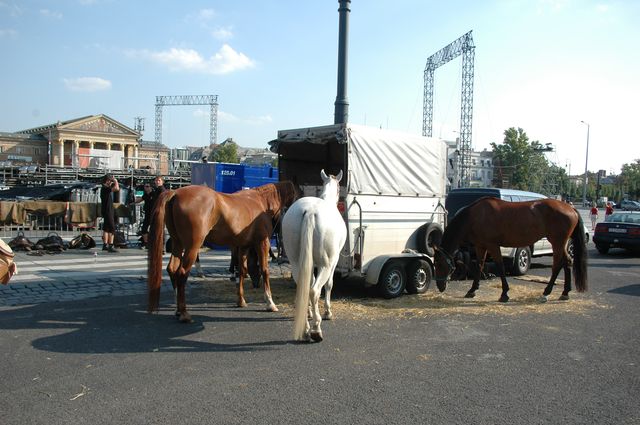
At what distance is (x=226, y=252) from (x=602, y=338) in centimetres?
1015

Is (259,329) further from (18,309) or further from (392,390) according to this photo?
(18,309)

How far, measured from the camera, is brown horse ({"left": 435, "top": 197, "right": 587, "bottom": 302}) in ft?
26.7

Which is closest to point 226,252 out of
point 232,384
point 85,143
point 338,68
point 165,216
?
point 338,68

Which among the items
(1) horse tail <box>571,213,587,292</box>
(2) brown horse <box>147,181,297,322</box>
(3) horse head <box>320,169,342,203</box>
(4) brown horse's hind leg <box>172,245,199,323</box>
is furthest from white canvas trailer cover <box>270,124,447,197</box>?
(4) brown horse's hind leg <box>172,245,199,323</box>

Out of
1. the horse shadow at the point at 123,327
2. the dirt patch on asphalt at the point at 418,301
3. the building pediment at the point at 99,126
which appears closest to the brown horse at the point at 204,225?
the horse shadow at the point at 123,327

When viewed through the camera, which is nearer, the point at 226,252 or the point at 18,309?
the point at 18,309

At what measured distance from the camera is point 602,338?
5.85 meters

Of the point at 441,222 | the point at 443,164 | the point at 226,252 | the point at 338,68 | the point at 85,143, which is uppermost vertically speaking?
the point at 85,143

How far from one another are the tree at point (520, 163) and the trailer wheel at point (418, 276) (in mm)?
40463

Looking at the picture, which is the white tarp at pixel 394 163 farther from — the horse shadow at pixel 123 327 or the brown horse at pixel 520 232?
the horse shadow at pixel 123 327

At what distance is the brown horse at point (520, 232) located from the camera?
Answer: 320 inches

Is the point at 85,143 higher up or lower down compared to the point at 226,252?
higher up

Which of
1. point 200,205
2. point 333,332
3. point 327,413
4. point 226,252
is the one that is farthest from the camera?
point 226,252

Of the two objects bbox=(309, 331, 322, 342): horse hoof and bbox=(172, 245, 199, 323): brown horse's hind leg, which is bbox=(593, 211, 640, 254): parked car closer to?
bbox=(309, 331, 322, 342): horse hoof
